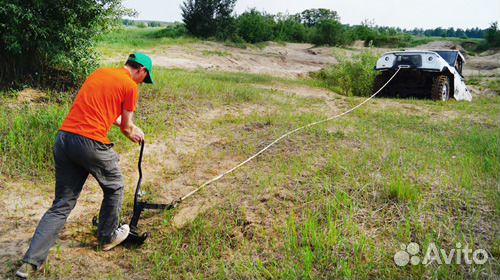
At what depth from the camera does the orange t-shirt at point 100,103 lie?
10.2ft

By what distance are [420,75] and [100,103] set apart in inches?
382

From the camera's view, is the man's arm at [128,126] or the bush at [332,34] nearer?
the man's arm at [128,126]

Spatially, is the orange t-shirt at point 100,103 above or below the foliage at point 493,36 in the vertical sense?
below

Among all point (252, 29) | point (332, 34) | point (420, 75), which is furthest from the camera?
point (332, 34)

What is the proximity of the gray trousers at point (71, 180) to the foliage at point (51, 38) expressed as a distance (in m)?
4.21

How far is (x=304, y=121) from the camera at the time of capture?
674cm

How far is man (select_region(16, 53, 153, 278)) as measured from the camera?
9.95ft

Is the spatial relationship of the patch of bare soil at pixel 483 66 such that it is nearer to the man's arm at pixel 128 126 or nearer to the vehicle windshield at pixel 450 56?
the vehicle windshield at pixel 450 56

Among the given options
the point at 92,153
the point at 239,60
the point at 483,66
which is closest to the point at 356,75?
the point at 239,60

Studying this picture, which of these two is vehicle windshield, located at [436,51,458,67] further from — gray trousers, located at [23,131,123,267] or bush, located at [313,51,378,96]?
gray trousers, located at [23,131,123,267]

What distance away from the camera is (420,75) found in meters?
10.6

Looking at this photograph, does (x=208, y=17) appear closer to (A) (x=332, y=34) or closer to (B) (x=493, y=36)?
(A) (x=332, y=34)

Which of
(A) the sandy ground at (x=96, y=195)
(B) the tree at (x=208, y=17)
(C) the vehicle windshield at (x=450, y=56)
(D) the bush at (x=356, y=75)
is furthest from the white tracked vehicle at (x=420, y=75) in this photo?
(B) the tree at (x=208, y=17)

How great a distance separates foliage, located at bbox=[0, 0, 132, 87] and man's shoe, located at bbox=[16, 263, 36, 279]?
4.63 m
